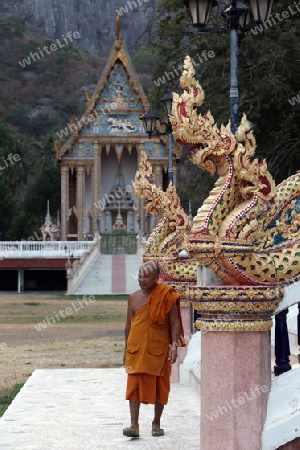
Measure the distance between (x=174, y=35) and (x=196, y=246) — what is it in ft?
66.4

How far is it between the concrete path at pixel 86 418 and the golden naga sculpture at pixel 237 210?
5.69 feet

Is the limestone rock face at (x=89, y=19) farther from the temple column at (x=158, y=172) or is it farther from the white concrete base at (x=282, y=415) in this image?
the white concrete base at (x=282, y=415)

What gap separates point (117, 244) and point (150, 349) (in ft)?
117

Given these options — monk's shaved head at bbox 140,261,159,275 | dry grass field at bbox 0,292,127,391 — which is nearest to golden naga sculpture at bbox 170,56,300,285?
monk's shaved head at bbox 140,261,159,275

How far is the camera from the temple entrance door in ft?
137

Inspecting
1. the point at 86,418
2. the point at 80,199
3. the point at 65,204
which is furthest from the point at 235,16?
the point at 65,204

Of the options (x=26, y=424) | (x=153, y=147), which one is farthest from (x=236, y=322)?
(x=153, y=147)

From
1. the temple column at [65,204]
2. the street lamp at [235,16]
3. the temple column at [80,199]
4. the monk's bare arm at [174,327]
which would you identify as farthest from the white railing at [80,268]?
the monk's bare arm at [174,327]

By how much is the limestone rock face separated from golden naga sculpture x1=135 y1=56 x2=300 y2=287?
105 metres

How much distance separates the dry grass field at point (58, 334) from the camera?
1351 centimetres

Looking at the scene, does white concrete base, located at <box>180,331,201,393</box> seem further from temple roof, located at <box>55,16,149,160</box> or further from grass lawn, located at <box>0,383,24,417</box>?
temple roof, located at <box>55,16,149,160</box>

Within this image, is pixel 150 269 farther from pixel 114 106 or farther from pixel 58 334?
pixel 114 106

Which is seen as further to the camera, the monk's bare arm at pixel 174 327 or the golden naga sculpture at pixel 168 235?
the golden naga sculpture at pixel 168 235

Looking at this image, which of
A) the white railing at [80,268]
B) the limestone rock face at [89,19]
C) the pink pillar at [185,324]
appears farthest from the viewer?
the limestone rock face at [89,19]
